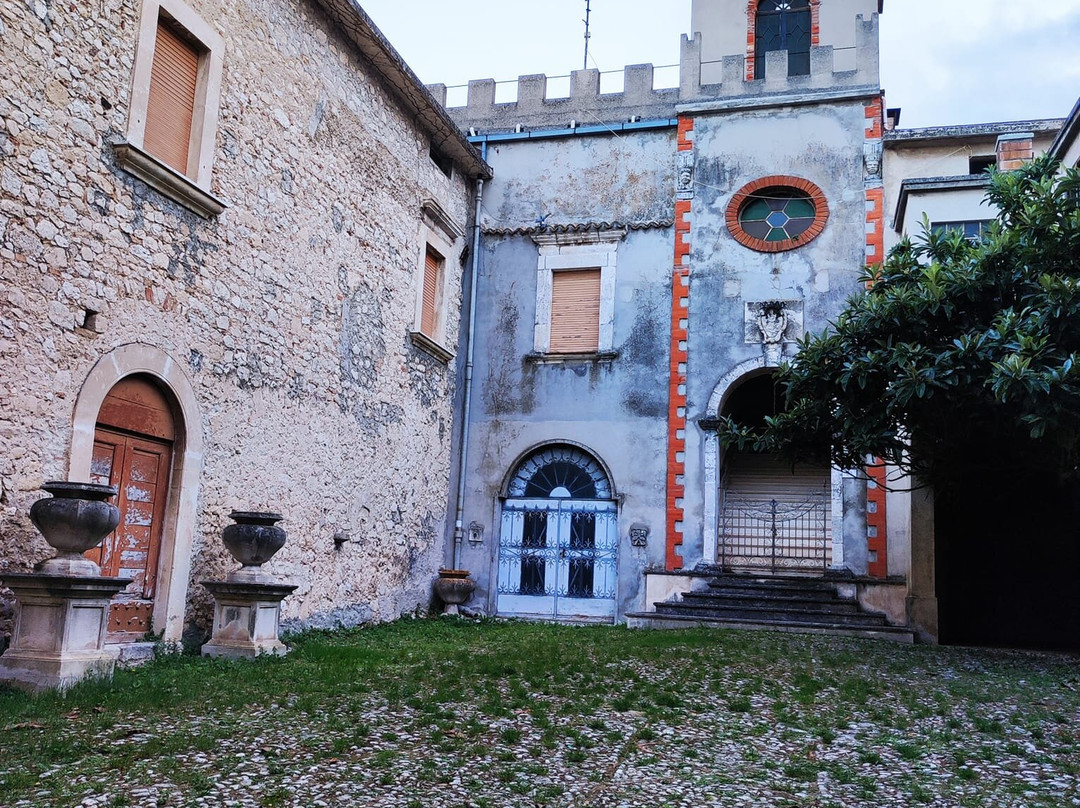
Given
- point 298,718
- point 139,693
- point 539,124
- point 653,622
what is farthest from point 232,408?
point 539,124

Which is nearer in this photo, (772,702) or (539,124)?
(772,702)

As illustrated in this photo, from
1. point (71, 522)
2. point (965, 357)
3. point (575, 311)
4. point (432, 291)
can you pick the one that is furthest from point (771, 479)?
point (71, 522)

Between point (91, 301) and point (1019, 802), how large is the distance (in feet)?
23.2

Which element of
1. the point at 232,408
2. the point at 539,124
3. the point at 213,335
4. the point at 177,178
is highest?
the point at 539,124

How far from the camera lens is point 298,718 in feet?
19.5

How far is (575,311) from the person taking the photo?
15172 mm

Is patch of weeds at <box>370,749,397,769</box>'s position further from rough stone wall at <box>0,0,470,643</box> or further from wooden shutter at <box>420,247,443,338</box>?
wooden shutter at <box>420,247,443,338</box>

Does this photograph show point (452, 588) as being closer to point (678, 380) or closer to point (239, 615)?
point (678, 380)

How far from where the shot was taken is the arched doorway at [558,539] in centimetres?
1427

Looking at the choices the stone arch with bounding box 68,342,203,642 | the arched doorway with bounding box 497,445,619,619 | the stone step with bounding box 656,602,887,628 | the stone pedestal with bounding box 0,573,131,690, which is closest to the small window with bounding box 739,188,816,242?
the arched doorway with bounding box 497,445,619,619

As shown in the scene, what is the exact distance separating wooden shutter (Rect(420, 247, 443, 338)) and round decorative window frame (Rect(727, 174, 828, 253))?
14.6ft

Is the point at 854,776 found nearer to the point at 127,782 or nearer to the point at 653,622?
the point at 127,782

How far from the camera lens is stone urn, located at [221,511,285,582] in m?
8.78

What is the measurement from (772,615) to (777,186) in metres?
6.44
